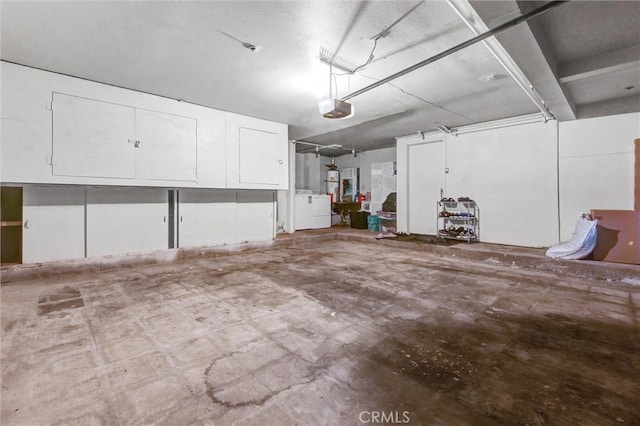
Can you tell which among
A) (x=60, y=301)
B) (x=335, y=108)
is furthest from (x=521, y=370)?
(x=60, y=301)

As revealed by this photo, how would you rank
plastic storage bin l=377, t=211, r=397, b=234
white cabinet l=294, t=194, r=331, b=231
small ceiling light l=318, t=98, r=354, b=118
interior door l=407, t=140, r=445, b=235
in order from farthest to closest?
1. white cabinet l=294, t=194, r=331, b=231
2. plastic storage bin l=377, t=211, r=397, b=234
3. interior door l=407, t=140, r=445, b=235
4. small ceiling light l=318, t=98, r=354, b=118

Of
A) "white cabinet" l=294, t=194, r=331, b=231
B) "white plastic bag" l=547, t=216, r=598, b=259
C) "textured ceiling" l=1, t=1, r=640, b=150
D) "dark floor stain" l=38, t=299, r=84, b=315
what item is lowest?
"dark floor stain" l=38, t=299, r=84, b=315

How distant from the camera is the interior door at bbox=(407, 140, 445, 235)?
7.11 m

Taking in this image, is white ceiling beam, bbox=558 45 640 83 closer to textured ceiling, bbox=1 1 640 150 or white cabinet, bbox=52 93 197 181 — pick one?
textured ceiling, bbox=1 1 640 150

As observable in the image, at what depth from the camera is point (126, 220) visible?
4.62 metres

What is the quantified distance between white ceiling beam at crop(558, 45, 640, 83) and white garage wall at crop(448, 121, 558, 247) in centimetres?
213

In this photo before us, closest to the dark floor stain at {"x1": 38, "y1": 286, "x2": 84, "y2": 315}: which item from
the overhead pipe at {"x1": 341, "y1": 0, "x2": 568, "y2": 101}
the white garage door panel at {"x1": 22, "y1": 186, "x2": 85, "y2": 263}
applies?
the white garage door panel at {"x1": 22, "y1": 186, "x2": 85, "y2": 263}

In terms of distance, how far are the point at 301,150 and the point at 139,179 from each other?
5.67 m

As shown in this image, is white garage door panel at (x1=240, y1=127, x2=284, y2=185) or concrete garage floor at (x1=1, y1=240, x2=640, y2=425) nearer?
concrete garage floor at (x1=1, y1=240, x2=640, y2=425)

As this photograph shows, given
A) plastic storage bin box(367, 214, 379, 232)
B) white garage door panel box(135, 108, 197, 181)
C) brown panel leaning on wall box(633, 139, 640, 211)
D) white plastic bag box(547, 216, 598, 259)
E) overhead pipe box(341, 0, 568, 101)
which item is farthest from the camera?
plastic storage bin box(367, 214, 379, 232)

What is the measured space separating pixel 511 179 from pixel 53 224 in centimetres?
825

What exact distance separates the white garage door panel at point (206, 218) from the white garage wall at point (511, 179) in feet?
17.3

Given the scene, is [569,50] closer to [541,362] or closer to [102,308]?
[541,362]

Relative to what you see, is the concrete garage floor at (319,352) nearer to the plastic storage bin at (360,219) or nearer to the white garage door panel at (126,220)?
the white garage door panel at (126,220)
